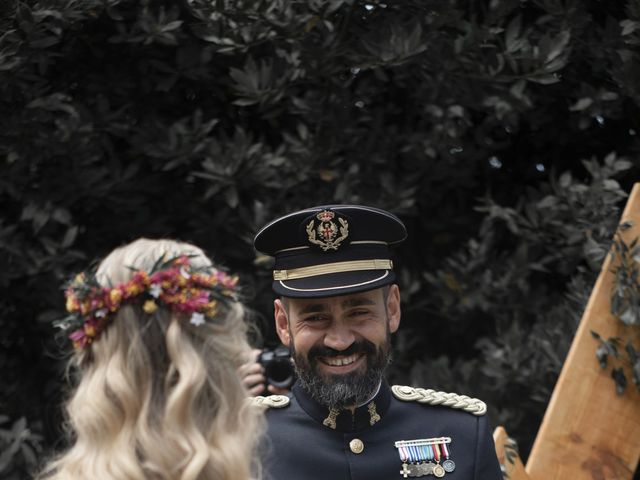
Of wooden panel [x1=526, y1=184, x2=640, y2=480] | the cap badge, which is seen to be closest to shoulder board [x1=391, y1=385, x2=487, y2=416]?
the cap badge

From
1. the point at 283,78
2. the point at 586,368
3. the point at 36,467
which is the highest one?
the point at 283,78

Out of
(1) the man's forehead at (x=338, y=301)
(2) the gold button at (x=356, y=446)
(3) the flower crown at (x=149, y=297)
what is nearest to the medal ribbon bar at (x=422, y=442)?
(2) the gold button at (x=356, y=446)

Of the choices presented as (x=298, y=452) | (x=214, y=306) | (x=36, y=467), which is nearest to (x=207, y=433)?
(x=214, y=306)

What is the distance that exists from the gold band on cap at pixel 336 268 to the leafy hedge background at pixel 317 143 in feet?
3.34

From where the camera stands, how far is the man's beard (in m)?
2.90

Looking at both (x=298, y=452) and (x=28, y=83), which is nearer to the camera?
(x=298, y=452)

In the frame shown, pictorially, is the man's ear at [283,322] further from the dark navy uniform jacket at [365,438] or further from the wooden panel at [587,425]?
the wooden panel at [587,425]

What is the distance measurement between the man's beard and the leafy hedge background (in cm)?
117

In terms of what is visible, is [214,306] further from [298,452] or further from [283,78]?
[283,78]

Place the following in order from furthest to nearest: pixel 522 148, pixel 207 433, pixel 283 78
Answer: pixel 522 148, pixel 283 78, pixel 207 433

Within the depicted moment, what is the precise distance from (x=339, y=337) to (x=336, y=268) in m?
0.21

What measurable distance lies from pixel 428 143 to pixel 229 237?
0.88 meters

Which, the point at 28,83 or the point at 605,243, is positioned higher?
the point at 28,83

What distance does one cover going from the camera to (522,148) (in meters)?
4.62
